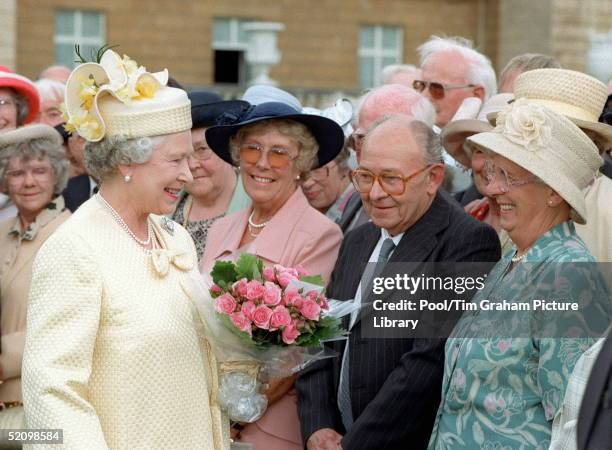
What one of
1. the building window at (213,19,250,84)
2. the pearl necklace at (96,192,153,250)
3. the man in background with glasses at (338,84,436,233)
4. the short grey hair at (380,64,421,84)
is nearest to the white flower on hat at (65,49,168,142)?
the pearl necklace at (96,192,153,250)

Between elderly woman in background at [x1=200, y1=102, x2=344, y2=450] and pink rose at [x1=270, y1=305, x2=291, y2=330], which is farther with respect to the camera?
elderly woman in background at [x1=200, y1=102, x2=344, y2=450]

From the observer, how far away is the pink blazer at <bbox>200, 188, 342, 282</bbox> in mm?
5676

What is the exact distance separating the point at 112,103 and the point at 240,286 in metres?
0.82

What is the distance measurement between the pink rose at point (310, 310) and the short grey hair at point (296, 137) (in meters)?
1.42

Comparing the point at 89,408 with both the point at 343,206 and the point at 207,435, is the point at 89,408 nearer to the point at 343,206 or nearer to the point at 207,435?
the point at 207,435

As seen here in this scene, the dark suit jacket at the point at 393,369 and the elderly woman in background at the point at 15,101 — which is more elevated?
the elderly woman in background at the point at 15,101

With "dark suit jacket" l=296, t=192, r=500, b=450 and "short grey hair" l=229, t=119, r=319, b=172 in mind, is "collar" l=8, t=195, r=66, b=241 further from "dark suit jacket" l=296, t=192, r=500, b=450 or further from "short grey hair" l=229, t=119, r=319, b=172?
"dark suit jacket" l=296, t=192, r=500, b=450

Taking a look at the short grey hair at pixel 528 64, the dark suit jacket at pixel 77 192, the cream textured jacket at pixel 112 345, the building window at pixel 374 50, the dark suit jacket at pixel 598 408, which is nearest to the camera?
the dark suit jacket at pixel 598 408

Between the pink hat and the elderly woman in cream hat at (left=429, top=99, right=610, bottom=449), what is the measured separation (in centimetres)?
358

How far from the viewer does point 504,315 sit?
4570 mm

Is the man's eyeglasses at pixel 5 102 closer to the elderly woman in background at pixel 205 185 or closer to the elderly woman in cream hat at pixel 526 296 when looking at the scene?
the elderly woman in background at pixel 205 185

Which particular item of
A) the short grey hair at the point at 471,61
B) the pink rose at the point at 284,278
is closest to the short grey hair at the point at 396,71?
the short grey hair at the point at 471,61

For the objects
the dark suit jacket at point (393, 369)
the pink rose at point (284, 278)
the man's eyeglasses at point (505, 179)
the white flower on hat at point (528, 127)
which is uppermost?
the white flower on hat at point (528, 127)

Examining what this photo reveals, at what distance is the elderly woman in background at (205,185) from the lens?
6.49 meters
